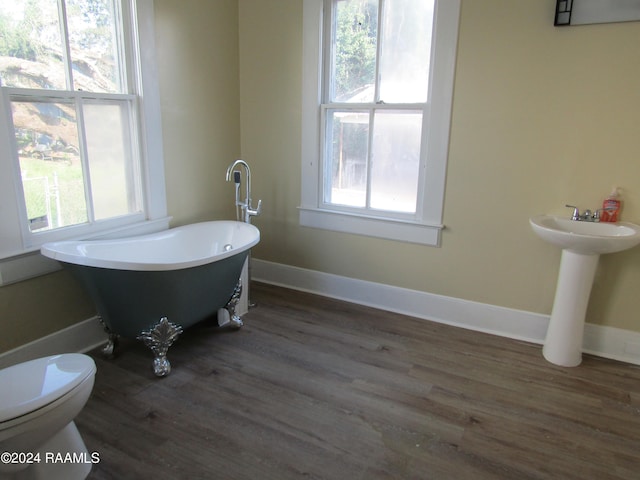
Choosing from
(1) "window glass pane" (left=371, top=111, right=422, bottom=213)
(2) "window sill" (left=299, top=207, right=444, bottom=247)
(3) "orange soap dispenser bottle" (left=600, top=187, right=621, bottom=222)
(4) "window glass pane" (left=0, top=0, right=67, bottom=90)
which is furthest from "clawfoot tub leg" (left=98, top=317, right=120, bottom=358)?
(3) "orange soap dispenser bottle" (left=600, top=187, right=621, bottom=222)

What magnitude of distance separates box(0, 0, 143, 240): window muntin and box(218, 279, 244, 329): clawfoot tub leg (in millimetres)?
802

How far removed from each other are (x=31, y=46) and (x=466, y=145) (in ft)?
7.84

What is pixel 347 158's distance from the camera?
3246 mm

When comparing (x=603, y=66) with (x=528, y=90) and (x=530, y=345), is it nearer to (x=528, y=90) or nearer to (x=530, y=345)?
(x=528, y=90)

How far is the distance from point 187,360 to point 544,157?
7.55ft

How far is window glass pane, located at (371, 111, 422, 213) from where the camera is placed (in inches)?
117

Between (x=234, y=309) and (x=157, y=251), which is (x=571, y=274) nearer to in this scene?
(x=234, y=309)

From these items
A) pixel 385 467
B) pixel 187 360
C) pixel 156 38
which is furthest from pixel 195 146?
pixel 385 467

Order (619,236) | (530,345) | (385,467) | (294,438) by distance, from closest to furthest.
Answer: (385,467) → (294,438) → (619,236) → (530,345)

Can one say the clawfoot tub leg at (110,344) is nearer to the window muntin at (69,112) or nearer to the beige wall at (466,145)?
the beige wall at (466,145)

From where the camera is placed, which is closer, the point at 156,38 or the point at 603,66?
the point at 603,66

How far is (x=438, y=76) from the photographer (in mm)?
2783

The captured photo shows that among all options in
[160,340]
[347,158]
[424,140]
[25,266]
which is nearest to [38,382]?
[160,340]

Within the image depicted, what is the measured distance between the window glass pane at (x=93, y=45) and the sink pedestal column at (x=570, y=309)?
274cm
